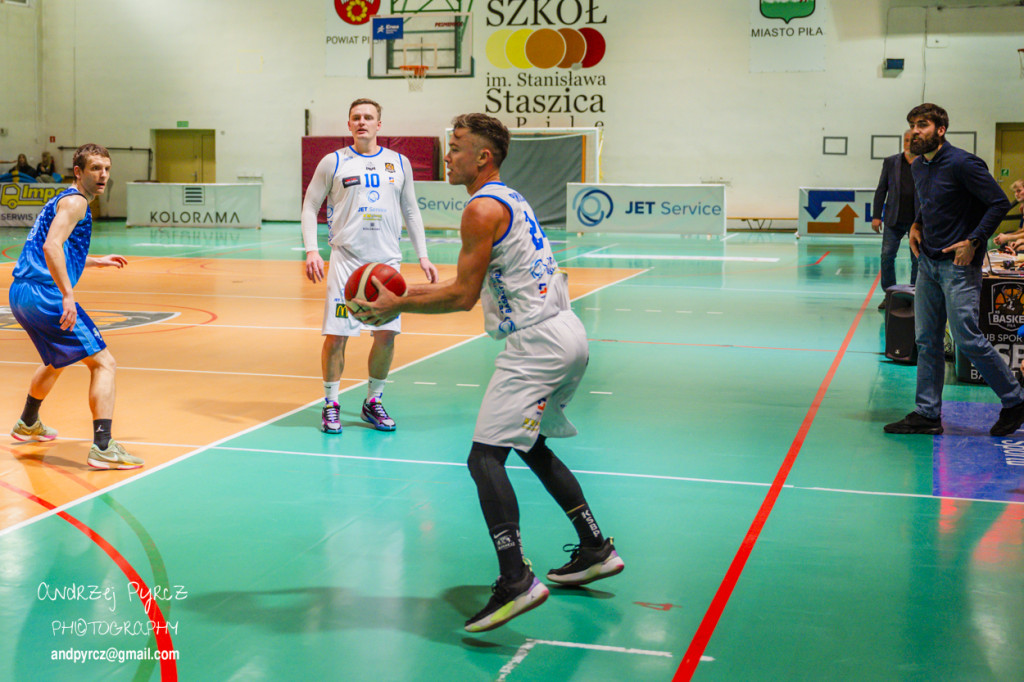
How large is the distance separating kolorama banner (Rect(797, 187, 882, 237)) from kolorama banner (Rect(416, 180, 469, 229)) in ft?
30.1

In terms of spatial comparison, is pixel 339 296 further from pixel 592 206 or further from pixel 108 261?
pixel 592 206

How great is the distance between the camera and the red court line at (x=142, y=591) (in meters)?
3.47

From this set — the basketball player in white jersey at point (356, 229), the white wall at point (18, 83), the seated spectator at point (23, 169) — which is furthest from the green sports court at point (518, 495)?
the white wall at point (18, 83)

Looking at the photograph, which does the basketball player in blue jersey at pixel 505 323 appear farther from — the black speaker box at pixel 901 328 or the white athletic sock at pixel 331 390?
the black speaker box at pixel 901 328

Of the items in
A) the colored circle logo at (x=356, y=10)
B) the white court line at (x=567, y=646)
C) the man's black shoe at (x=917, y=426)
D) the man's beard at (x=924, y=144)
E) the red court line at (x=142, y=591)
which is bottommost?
the white court line at (x=567, y=646)

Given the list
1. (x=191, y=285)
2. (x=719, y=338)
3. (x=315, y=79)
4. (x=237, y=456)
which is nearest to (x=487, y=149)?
(x=237, y=456)

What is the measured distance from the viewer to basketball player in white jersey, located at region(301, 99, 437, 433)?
6984 millimetres

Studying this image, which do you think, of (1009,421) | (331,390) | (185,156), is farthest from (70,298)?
(185,156)

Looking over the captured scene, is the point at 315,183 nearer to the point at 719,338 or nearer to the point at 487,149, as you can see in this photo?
the point at 487,149

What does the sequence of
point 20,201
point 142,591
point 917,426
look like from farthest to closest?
point 20,201 < point 917,426 < point 142,591

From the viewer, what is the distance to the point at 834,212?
27031 mm

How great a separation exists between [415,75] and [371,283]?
94.0 ft

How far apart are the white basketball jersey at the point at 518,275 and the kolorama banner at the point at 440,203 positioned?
23.4 metres

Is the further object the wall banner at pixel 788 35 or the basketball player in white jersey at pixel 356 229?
the wall banner at pixel 788 35
